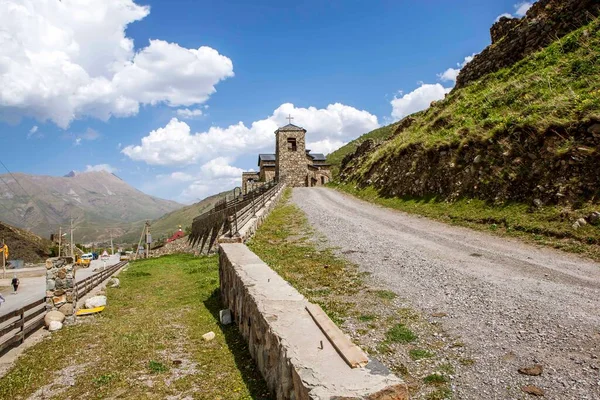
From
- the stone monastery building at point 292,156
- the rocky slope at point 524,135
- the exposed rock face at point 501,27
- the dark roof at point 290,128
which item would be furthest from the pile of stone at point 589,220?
the dark roof at point 290,128

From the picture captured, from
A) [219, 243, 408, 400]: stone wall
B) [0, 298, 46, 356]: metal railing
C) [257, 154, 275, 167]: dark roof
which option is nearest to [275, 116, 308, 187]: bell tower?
[257, 154, 275, 167]: dark roof

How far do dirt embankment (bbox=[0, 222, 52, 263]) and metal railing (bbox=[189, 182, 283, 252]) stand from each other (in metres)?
29.5

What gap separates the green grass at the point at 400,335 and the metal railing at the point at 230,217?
802 cm

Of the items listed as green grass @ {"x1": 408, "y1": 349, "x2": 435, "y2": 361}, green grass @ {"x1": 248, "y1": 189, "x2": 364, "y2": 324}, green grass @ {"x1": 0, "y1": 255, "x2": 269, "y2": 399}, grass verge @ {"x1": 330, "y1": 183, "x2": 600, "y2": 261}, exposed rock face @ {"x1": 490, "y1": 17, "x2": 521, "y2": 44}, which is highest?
exposed rock face @ {"x1": 490, "y1": 17, "x2": 521, "y2": 44}

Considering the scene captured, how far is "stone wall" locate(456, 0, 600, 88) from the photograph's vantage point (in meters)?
21.9

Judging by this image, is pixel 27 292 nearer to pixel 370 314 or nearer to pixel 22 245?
pixel 22 245

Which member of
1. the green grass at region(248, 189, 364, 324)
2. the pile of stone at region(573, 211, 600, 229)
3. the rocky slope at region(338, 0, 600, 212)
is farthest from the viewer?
the rocky slope at region(338, 0, 600, 212)

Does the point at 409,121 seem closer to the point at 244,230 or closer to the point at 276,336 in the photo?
the point at 244,230

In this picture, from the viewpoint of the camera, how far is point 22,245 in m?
51.0

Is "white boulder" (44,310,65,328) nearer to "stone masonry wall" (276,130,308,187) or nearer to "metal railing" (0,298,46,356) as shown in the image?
"metal railing" (0,298,46,356)

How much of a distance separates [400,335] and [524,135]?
13.3m

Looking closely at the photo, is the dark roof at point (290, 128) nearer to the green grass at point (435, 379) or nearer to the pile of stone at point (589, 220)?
the pile of stone at point (589, 220)

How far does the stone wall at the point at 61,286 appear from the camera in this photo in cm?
996

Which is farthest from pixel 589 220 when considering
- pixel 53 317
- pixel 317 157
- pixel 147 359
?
pixel 317 157
